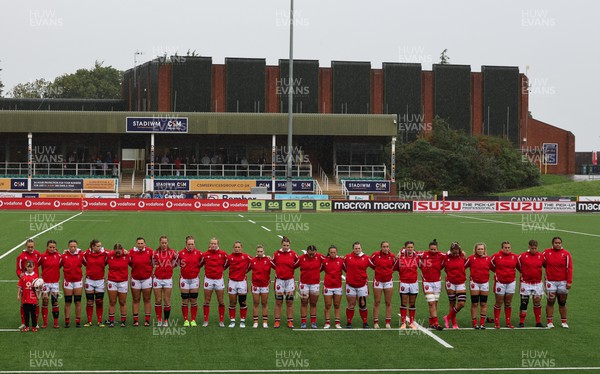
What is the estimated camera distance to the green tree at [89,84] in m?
117

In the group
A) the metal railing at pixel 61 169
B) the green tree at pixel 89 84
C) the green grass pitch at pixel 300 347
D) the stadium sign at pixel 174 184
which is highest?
the green tree at pixel 89 84

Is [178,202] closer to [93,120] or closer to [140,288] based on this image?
[93,120]

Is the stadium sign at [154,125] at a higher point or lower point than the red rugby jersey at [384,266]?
higher

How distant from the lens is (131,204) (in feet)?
181

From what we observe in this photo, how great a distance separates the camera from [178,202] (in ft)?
182

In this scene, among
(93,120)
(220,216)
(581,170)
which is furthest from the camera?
(581,170)

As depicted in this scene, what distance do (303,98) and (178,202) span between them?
83.3ft

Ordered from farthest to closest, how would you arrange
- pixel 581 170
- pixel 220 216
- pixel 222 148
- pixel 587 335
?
pixel 581 170 → pixel 222 148 → pixel 220 216 → pixel 587 335

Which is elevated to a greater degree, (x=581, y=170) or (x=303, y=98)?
(x=303, y=98)

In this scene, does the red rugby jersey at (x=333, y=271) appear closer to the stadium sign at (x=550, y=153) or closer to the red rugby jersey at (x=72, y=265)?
the red rugby jersey at (x=72, y=265)

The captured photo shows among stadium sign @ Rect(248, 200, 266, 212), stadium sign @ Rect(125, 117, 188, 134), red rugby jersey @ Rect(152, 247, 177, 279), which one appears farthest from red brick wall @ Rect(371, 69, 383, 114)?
red rugby jersey @ Rect(152, 247, 177, 279)

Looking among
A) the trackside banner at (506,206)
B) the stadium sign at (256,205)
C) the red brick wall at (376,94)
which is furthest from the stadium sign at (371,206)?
the red brick wall at (376,94)

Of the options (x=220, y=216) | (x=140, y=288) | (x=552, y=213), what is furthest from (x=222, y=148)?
(x=140, y=288)

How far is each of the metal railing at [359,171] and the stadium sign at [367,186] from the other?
2507mm
